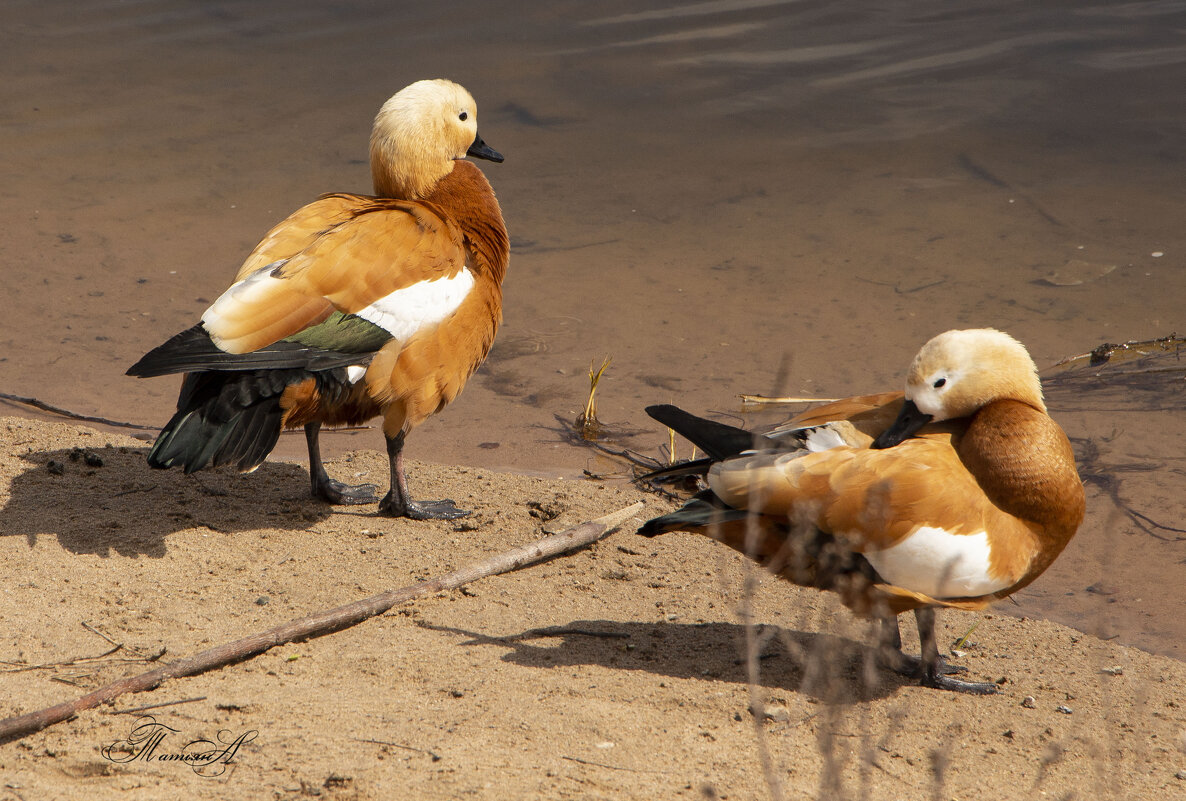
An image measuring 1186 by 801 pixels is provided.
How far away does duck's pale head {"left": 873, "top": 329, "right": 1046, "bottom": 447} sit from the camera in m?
3.77

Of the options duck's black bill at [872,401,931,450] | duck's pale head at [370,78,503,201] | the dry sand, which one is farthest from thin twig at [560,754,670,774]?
duck's pale head at [370,78,503,201]

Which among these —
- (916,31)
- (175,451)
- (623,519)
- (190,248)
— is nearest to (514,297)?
(190,248)

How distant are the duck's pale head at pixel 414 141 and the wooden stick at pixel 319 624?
70.0 inches

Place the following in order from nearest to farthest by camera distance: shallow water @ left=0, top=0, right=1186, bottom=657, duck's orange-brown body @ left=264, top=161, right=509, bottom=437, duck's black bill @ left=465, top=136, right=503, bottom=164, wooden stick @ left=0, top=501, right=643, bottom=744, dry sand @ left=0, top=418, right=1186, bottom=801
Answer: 1. dry sand @ left=0, top=418, right=1186, bottom=801
2. wooden stick @ left=0, top=501, right=643, bottom=744
3. duck's orange-brown body @ left=264, top=161, right=509, bottom=437
4. duck's black bill @ left=465, top=136, right=503, bottom=164
5. shallow water @ left=0, top=0, right=1186, bottom=657

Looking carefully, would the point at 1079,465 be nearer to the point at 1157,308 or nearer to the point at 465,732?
the point at 1157,308

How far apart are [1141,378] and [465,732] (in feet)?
15.7

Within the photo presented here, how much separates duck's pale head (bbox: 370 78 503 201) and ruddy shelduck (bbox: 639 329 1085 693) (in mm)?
2103

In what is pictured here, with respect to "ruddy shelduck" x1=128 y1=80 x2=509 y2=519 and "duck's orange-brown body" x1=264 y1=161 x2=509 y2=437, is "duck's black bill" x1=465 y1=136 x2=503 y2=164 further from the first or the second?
"duck's orange-brown body" x1=264 y1=161 x2=509 y2=437

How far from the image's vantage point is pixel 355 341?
441cm

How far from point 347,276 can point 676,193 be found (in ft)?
17.1

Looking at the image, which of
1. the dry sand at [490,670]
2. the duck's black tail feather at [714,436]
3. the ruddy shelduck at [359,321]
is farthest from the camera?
the ruddy shelduck at [359,321]

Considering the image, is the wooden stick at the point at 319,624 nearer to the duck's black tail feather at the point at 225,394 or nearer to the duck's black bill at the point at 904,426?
the duck's black tail feather at the point at 225,394

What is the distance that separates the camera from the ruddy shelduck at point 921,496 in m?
3.43

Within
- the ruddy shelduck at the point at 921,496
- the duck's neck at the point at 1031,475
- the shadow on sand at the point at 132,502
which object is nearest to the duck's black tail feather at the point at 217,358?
the shadow on sand at the point at 132,502
